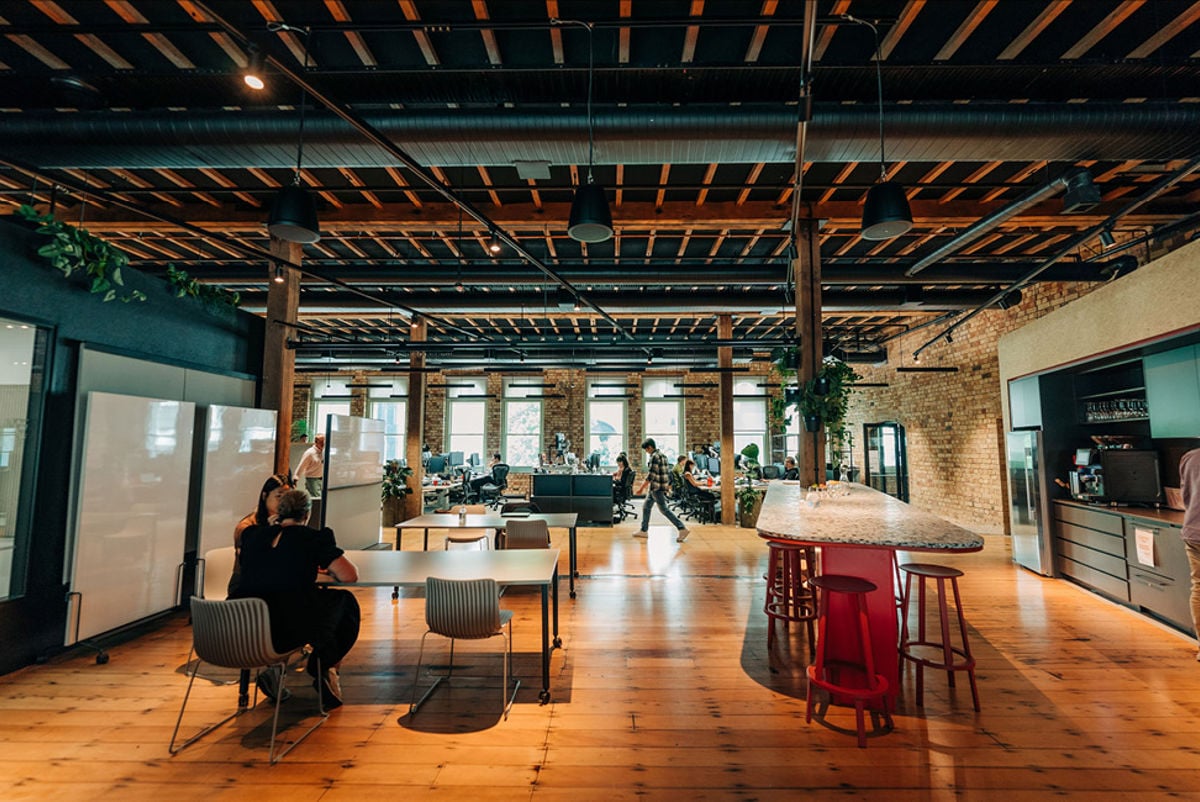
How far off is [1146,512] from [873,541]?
4.51m

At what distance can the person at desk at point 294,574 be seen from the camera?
2.92 metres

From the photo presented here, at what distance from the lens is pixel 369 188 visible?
215 inches

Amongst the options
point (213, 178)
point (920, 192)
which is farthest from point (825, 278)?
point (213, 178)

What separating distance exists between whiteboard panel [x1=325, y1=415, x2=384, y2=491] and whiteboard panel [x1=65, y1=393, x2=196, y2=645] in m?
1.29

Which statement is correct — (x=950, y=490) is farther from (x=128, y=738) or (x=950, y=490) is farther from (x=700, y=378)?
(x=128, y=738)

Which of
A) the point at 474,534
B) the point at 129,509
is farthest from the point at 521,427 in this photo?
the point at 129,509

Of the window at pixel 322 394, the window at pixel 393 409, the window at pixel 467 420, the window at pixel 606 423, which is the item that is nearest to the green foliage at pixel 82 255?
the window at pixel 467 420

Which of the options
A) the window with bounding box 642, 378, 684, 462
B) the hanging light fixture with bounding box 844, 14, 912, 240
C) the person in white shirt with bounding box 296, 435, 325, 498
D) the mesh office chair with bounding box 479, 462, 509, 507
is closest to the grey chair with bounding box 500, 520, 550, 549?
the person in white shirt with bounding box 296, 435, 325, 498

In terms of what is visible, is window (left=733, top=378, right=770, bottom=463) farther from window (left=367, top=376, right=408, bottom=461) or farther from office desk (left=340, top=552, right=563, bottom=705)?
office desk (left=340, top=552, right=563, bottom=705)

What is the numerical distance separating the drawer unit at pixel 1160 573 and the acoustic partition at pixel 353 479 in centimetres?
784

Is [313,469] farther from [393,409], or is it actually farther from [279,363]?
[393,409]

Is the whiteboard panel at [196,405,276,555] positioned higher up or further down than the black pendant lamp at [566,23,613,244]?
further down

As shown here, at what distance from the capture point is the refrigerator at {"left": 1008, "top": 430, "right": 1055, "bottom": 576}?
6.35 meters

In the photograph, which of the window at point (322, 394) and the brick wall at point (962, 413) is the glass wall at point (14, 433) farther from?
the window at point (322, 394)
